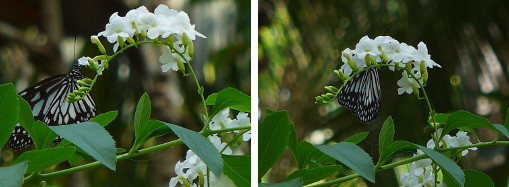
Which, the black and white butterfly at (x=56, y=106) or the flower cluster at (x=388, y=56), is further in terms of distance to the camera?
the black and white butterfly at (x=56, y=106)

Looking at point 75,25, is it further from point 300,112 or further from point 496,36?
point 496,36

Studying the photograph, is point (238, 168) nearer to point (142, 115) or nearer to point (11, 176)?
point (142, 115)

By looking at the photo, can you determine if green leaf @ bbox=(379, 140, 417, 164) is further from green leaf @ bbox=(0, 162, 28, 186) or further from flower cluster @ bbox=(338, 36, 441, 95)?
green leaf @ bbox=(0, 162, 28, 186)

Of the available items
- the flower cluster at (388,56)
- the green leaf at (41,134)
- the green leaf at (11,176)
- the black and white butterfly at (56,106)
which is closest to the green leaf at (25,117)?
the green leaf at (41,134)

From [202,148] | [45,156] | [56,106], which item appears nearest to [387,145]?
[202,148]

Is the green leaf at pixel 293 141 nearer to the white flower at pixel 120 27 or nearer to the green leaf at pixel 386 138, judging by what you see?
the green leaf at pixel 386 138

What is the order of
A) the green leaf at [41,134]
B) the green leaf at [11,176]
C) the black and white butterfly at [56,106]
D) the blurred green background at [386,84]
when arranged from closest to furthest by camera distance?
the green leaf at [11,176]
the green leaf at [41,134]
the black and white butterfly at [56,106]
the blurred green background at [386,84]

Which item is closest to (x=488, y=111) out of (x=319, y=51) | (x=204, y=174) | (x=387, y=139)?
(x=319, y=51)
